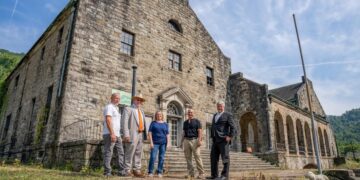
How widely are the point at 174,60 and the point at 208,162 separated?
7200mm

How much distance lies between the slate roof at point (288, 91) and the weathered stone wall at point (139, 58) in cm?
1227

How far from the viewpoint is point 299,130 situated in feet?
73.5

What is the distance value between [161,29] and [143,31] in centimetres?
147

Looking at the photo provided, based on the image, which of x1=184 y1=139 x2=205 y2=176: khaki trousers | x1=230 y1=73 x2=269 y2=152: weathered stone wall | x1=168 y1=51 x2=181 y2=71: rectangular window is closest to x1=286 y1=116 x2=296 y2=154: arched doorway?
x1=230 y1=73 x2=269 y2=152: weathered stone wall

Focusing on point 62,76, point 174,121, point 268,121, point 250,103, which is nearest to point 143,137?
point 62,76

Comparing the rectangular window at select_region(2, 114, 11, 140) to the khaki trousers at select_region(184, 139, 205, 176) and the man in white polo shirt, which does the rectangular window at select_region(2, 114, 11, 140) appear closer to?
the man in white polo shirt

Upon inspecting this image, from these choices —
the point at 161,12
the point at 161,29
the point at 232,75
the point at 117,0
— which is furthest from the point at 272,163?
the point at 117,0

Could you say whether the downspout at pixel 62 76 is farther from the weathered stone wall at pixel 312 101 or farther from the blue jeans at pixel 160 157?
the weathered stone wall at pixel 312 101

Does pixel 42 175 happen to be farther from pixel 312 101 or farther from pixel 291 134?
pixel 312 101

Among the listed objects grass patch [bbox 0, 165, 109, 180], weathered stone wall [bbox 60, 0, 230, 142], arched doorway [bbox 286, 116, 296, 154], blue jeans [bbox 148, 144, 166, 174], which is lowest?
grass patch [bbox 0, 165, 109, 180]

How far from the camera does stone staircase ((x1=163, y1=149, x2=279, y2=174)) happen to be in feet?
29.9

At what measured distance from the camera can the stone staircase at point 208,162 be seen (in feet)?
29.9

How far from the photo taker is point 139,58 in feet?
45.9

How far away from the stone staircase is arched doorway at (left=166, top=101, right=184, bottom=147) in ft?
8.63
